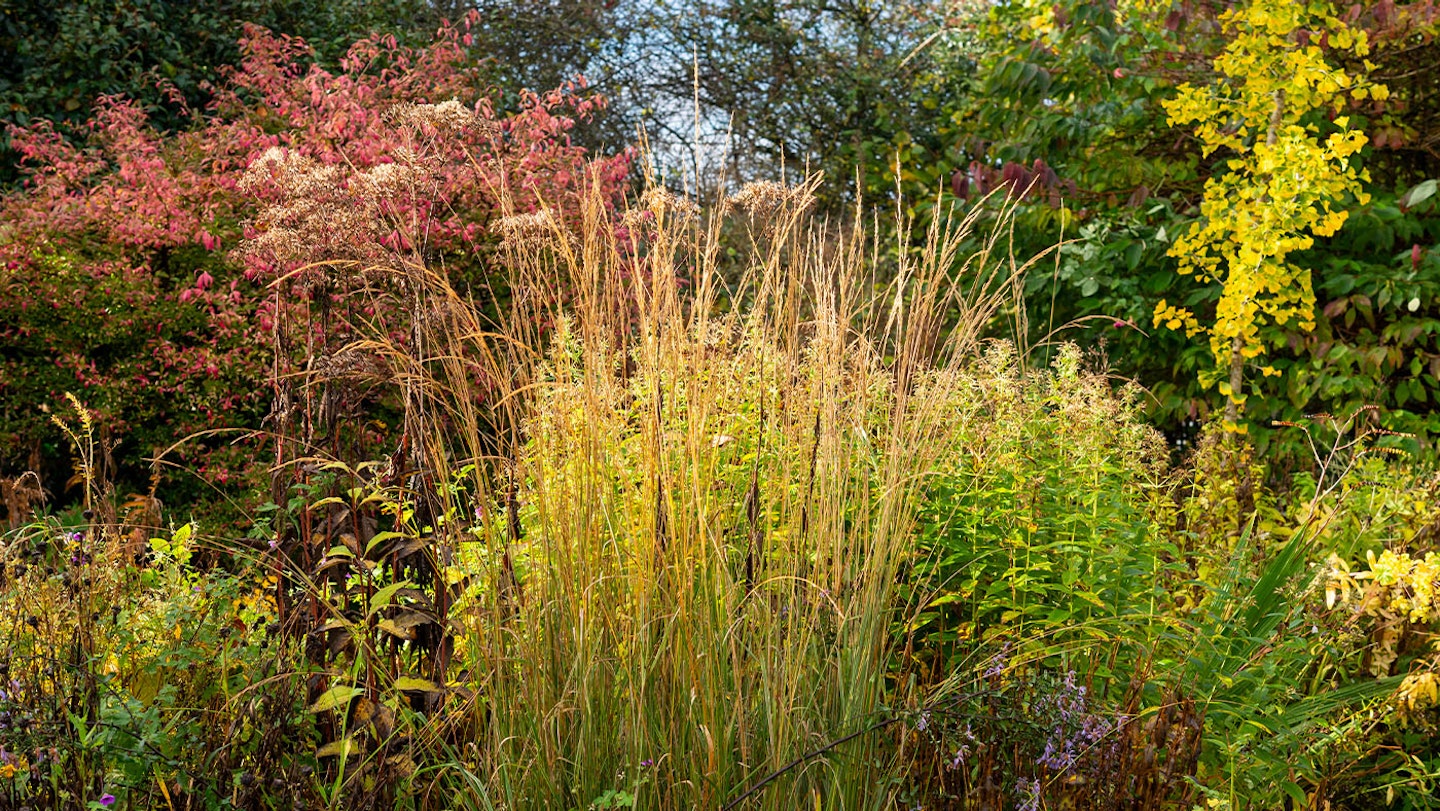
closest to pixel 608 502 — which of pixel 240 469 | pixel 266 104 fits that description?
pixel 240 469

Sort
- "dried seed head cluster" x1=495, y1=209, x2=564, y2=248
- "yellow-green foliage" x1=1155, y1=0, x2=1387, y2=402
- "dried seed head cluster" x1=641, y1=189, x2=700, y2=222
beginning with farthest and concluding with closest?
"yellow-green foliage" x1=1155, y1=0, x2=1387, y2=402, "dried seed head cluster" x1=495, y1=209, x2=564, y2=248, "dried seed head cluster" x1=641, y1=189, x2=700, y2=222

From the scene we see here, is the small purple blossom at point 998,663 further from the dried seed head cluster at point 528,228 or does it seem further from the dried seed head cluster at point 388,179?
the dried seed head cluster at point 388,179

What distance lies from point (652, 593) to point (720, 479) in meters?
0.44

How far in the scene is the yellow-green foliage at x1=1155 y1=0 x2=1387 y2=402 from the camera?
5.45 m

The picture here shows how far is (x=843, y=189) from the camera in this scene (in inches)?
408

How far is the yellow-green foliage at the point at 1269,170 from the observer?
545cm

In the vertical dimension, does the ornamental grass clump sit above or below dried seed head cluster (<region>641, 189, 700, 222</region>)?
below

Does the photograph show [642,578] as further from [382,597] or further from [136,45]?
[136,45]

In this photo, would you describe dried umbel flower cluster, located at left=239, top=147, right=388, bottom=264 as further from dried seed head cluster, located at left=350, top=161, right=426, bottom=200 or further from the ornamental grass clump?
the ornamental grass clump

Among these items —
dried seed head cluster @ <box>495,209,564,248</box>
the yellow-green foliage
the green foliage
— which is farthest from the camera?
the green foliage

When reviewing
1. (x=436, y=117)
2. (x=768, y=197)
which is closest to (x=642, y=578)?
(x=768, y=197)

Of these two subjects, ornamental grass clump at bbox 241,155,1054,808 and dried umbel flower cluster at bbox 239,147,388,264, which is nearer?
ornamental grass clump at bbox 241,155,1054,808

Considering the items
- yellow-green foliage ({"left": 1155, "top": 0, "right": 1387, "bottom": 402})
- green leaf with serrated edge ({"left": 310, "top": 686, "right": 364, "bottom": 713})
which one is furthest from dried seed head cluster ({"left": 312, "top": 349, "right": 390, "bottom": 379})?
yellow-green foliage ({"left": 1155, "top": 0, "right": 1387, "bottom": 402})

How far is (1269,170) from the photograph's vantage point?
216 inches
